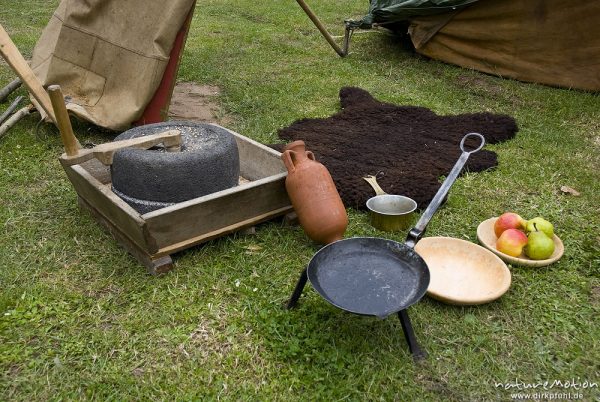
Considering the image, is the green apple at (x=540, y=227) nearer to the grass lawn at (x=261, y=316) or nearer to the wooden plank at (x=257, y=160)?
the grass lawn at (x=261, y=316)

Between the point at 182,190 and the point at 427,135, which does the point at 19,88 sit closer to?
the point at 182,190

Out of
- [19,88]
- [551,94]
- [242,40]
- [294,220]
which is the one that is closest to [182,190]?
[294,220]

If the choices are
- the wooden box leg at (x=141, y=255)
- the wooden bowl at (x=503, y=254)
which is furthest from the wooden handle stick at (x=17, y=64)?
the wooden bowl at (x=503, y=254)

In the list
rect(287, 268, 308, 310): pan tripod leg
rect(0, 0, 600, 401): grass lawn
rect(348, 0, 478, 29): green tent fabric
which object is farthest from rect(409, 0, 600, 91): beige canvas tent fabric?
rect(287, 268, 308, 310): pan tripod leg

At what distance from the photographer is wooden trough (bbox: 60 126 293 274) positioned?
9.35 feet

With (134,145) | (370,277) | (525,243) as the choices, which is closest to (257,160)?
(134,145)

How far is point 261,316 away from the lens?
2676mm

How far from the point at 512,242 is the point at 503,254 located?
0.28 feet

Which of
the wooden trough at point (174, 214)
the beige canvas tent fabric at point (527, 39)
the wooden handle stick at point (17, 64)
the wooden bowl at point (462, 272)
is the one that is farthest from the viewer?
the beige canvas tent fabric at point (527, 39)

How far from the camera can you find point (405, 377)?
7.69 ft

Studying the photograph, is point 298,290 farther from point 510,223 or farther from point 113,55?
point 113,55

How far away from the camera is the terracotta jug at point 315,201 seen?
9.97 ft

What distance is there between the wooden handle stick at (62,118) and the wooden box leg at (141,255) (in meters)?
0.42

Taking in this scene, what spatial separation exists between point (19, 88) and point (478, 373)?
5501 millimetres
